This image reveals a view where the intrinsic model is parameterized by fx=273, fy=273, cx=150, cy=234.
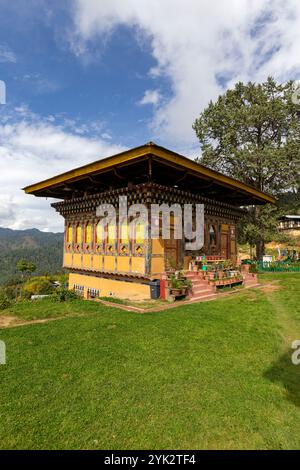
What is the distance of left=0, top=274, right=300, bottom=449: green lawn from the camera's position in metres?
3.61

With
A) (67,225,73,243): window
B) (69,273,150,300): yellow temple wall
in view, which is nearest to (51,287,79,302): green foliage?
(69,273,150,300): yellow temple wall

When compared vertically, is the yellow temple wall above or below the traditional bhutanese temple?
below

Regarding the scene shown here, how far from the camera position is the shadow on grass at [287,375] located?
470 cm

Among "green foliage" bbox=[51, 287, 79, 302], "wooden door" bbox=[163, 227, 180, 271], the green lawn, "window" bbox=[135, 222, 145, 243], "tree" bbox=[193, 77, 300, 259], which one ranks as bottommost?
the green lawn

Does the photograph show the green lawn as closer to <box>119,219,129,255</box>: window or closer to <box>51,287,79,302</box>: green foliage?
<box>51,287,79,302</box>: green foliage

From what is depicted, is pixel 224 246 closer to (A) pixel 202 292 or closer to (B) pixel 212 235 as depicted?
(B) pixel 212 235

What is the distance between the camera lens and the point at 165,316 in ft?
29.7

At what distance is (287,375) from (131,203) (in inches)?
408

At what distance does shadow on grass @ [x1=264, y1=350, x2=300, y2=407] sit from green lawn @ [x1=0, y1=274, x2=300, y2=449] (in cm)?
2

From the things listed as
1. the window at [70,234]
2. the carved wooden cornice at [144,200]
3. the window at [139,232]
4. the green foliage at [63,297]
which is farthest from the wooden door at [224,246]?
the green foliage at [63,297]

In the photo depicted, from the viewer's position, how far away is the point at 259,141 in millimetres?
27656

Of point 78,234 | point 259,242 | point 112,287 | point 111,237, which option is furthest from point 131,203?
point 259,242

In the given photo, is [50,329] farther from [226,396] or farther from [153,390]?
[226,396]
